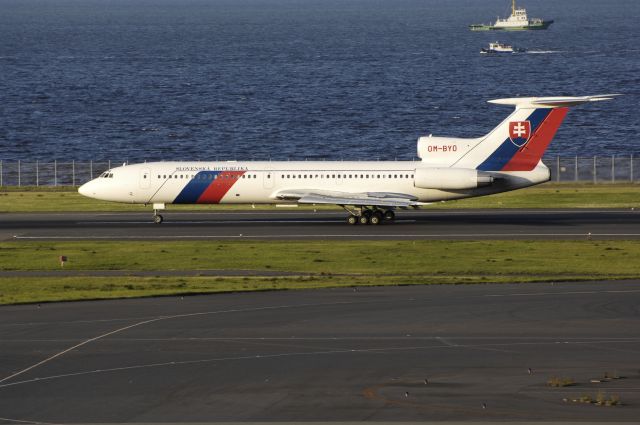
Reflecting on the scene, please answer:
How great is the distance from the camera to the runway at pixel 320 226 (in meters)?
66.4

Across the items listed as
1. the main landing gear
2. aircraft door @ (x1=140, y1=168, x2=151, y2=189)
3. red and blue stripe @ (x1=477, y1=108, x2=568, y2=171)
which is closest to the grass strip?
red and blue stripe @ (x1=477, y1=108, x2=568, y2=171)

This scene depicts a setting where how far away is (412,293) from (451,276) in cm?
→ 530

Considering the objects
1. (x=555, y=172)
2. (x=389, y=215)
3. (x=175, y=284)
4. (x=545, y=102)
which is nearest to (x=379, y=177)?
(x=389, y=215)

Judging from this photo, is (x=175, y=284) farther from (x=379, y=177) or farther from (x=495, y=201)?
(x=495, y=201)

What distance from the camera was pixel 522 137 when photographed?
69625mm

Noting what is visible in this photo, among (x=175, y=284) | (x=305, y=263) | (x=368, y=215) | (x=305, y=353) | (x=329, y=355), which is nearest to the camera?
(x=329, y=355)

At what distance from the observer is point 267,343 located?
127ft

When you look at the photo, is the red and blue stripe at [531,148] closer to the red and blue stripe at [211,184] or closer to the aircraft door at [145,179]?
the red and blue stripe at [211,184]

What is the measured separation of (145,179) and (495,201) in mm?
24160

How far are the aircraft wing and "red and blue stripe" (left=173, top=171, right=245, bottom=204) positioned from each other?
292 centimetres

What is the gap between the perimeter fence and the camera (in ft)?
309

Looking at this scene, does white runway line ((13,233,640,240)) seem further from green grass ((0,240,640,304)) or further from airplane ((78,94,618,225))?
airplane ((78,94,618,225))

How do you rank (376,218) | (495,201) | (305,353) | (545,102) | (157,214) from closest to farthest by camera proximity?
(305,353) → (545,102) → (376,218) → (157,214) → (495,201)

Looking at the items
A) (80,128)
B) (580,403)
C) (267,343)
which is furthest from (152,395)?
(80,128)
